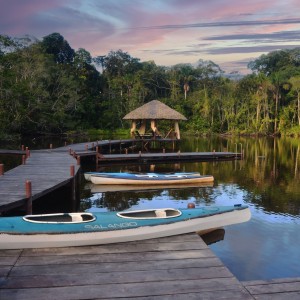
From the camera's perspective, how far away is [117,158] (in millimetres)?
29969

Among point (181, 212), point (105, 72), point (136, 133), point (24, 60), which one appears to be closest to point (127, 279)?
point (181, 212)

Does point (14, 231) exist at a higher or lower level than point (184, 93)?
lower

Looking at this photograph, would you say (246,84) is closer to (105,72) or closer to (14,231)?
(105,72)

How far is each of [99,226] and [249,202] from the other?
10.6 meters

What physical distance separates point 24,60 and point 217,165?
31.9 metres

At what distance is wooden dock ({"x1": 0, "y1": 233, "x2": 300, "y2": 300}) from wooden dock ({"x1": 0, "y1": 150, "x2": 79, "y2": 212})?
3.79 meters

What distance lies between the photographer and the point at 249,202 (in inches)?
714

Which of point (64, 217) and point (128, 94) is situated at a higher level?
point (128, 94)

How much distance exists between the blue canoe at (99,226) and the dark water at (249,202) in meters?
1.61

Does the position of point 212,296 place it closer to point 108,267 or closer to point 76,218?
point 108,267

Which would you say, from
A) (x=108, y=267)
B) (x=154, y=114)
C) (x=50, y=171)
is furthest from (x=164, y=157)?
(x=108, y=267)

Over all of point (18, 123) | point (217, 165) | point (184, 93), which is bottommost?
point (217, 165)

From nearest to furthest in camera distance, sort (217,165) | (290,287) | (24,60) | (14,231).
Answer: (290,287), (14,231), (217,165), (24,60)

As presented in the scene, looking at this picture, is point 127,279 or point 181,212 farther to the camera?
point 181,212
